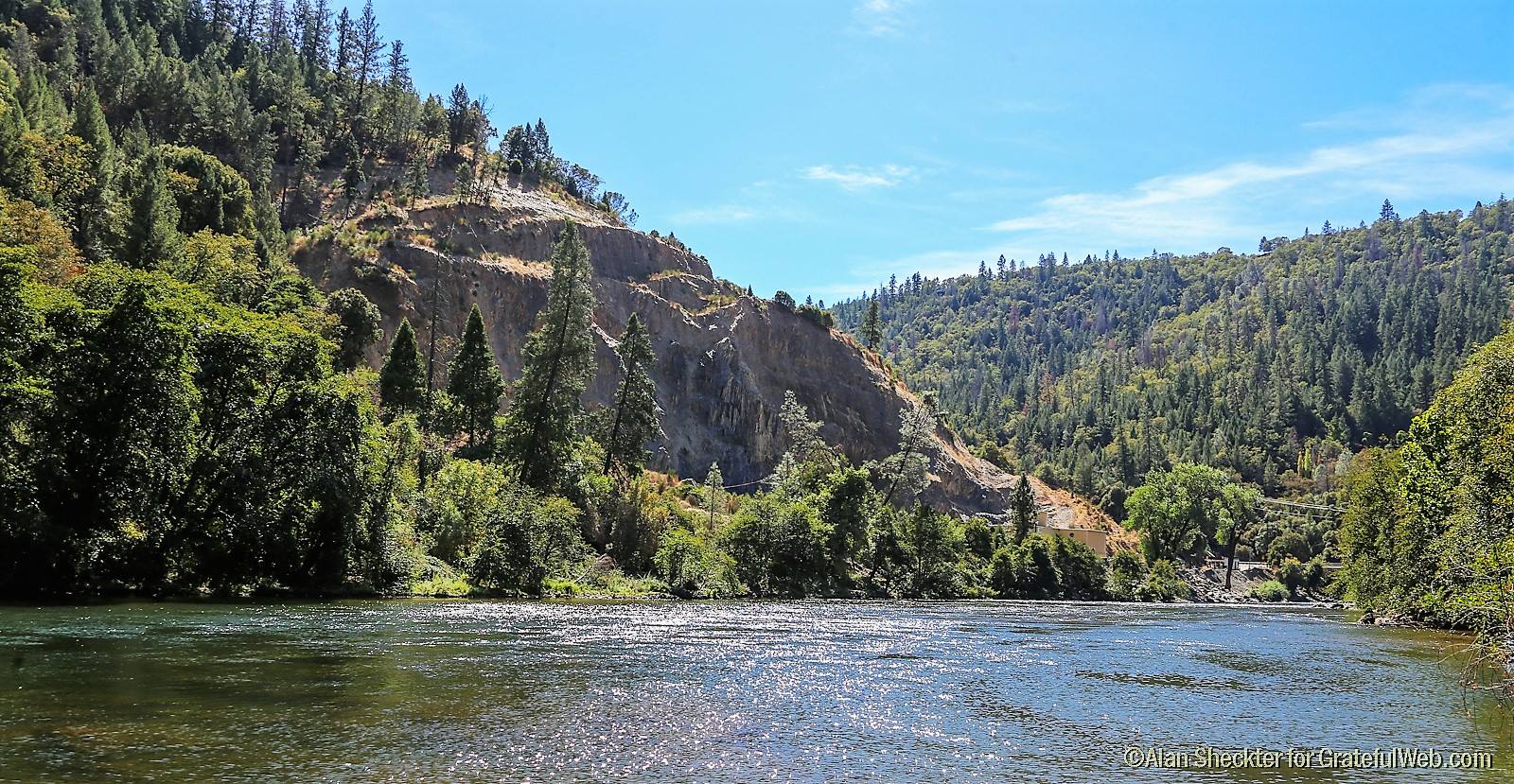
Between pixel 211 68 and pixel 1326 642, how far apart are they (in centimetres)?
12969

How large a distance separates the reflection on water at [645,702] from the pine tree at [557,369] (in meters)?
30.8

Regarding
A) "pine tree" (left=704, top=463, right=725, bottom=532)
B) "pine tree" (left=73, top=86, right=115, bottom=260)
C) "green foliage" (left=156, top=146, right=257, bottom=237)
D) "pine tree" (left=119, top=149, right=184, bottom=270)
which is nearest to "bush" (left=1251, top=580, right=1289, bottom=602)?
"pine tree" (left=704, top=463, right=725, bottom=532)

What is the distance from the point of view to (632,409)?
76.2m

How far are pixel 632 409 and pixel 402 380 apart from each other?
55.3 feet

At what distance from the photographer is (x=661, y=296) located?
119312mm

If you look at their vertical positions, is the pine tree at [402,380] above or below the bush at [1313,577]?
above

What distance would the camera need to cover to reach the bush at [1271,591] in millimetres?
117312

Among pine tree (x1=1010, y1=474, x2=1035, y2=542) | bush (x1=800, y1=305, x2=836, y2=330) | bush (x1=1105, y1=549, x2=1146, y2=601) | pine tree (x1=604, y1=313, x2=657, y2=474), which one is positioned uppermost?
bush (x1=800, y1=305, x2=836, y2=330)

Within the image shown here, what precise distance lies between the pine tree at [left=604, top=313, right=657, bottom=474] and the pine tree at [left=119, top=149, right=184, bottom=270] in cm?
3028

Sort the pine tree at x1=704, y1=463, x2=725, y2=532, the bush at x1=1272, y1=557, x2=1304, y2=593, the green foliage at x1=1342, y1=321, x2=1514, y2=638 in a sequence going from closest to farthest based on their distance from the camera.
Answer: the green foliage at x1=1342, y1=321, x2=1514, y2=638 < the pine tree at x1=704, y1=463, x2=725, y2=532 < the bush at x1=1272, y1=557, x2=1304, y2=593

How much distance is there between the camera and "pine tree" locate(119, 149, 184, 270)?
6356 centimetres

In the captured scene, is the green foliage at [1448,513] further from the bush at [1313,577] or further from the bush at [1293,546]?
the bush at [1293,546]

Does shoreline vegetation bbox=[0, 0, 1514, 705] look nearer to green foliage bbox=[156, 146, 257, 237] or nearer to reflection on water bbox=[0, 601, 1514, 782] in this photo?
green foliage bbox=[156, 146, 257, 237]

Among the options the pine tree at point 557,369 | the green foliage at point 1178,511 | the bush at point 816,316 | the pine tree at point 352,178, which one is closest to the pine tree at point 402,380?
the pine tree at point 557,369
